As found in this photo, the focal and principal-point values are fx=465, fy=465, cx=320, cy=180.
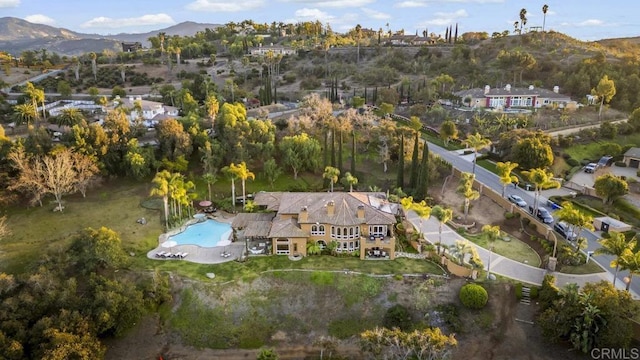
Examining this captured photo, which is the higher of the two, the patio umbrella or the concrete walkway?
the patio umbrella

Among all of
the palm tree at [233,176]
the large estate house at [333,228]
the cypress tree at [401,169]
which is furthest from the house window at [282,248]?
the cypress tree at [401,169]

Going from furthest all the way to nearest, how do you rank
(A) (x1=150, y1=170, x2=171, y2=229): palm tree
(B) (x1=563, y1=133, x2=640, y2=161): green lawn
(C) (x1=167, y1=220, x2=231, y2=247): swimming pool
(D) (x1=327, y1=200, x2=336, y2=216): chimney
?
(B) (x1=563, y1=133, x2=640, y2=161): green lawn, (C) (x1=167, y1=220, x2=231, y2=247): swimming pool, (A) (x1=150, y1=170, x2=171, y2=229): palm tree, (D) (x1=327, y1=200, x2=336, y2=216): chimney

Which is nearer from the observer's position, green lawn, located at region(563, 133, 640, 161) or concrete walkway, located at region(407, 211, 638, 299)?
concrete walkway, located at region(407, 211, 638, 299)

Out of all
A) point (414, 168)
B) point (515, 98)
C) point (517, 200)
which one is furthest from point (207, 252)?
point (515, 98)

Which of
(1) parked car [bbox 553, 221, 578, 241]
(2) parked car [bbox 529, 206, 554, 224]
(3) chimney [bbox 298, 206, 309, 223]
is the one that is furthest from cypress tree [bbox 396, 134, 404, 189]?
(1) parked car [bbox 553, 221, 578, 241]

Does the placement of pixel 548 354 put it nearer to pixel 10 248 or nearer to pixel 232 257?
pixel 232 257

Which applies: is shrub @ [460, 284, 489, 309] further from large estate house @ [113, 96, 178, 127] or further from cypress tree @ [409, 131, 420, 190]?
large estate house @ [113, 96, 178, 127]

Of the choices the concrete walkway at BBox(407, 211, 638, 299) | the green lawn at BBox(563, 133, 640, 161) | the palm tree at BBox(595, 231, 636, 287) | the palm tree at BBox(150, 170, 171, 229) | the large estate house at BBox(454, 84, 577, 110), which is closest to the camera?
the palm tree at BBox(595, 231, 636, 287)
